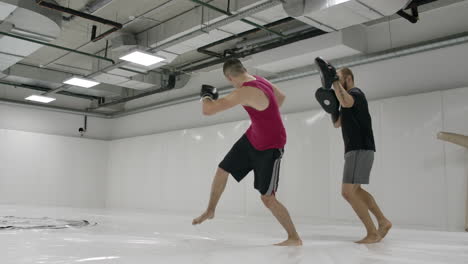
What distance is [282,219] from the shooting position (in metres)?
2.58

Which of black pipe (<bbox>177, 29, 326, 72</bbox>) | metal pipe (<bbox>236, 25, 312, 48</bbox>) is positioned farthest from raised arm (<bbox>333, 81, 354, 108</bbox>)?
metal pipe (<bbox>236, 25, 312, 48</bbox>)

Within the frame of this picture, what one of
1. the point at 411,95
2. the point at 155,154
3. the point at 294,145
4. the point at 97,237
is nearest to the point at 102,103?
the point at 155,154

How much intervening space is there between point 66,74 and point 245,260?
337 inches

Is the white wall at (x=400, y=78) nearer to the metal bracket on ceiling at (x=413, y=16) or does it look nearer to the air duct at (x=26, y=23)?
the metal bracket on ceiling at (x=413, y=16)

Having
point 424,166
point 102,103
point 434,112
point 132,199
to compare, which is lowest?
point 132,199

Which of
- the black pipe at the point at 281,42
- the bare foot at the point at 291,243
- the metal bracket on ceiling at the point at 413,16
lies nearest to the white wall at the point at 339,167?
the metal bracket on ceiling at the point at 413,16

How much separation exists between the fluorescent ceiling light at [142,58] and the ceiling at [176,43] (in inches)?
6.5

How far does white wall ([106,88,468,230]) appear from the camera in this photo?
196 inches

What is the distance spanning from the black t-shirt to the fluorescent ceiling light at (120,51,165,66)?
3.95 metres

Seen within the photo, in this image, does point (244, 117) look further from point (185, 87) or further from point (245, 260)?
point (245, 260)

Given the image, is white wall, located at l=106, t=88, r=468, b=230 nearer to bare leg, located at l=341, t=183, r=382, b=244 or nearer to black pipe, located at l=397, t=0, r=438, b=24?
black pipe, located at l=397, t=0, r=438, b=24

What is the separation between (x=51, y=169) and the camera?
32.8 feet

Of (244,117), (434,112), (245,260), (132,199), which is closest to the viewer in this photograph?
(245,260)

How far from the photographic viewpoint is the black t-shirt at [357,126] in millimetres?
2863
